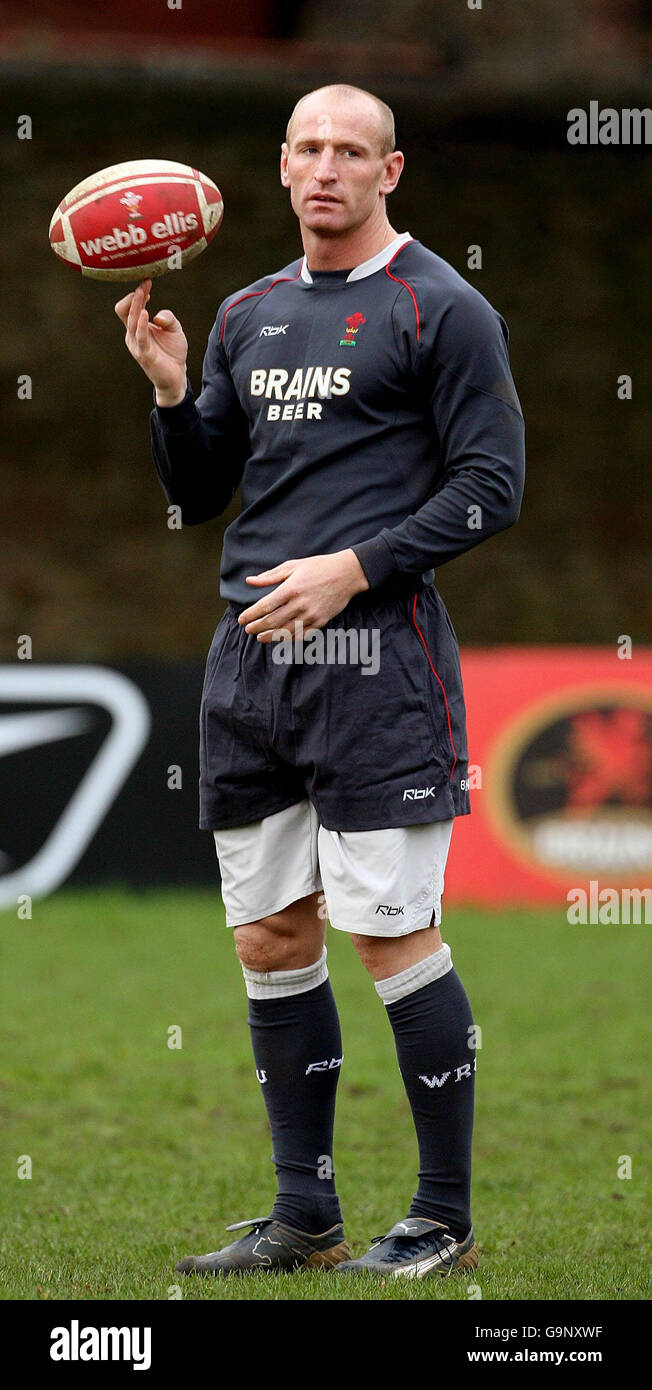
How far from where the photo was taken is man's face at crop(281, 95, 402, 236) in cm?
315

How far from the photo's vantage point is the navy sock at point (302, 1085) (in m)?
3.40

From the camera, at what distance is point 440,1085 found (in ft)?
10.5

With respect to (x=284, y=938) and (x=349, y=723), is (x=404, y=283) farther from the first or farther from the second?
(x=284, y=938)

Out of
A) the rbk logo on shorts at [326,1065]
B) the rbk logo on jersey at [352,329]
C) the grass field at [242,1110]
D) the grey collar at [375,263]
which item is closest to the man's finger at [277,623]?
the rbk logo on jersey at [352,329]

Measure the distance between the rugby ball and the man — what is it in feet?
0.38

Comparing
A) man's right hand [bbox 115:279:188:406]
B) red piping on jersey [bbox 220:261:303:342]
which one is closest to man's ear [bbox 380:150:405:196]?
red piping on jersey [bbox 220:261:303:342]

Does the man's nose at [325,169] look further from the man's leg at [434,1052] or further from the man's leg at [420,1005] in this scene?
the man's leg at [434,1052]

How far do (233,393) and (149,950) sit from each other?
15.4 ft

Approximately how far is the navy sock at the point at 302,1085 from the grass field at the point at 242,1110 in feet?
0.84

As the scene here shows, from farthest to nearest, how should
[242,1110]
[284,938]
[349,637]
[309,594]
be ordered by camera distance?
[242,1110]
[284,938]
[349,637]
[309,594]

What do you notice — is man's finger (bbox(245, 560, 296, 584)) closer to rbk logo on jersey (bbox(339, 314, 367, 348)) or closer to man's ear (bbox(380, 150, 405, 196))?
rbk logo on jersey (bbox(339, 314, 367, 348))

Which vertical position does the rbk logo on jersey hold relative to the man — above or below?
above

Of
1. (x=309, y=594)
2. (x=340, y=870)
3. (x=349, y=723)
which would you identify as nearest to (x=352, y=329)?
(x=309, y=594)

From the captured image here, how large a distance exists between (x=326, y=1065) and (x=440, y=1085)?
31cm
